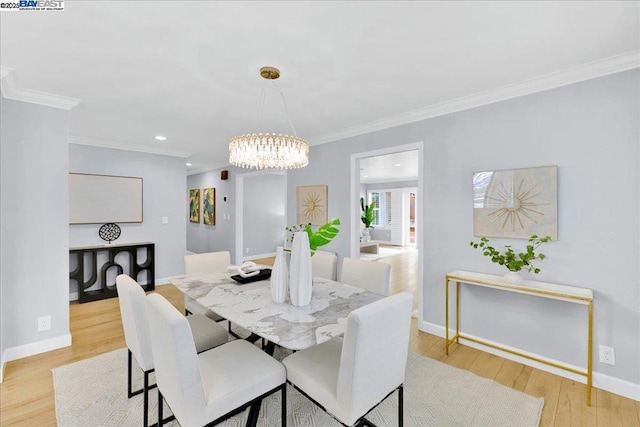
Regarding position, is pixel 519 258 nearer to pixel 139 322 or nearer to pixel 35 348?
pixel 139 322

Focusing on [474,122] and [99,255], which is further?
[99,255]

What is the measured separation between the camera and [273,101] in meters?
2.68

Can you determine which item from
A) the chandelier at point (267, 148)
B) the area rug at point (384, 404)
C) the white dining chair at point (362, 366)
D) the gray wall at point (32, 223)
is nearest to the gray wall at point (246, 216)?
the gray wall at point (32, 223)

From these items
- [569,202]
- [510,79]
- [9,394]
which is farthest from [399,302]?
[9,394]

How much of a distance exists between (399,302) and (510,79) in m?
2.08

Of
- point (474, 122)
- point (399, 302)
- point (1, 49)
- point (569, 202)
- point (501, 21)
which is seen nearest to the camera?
point (399, 302)

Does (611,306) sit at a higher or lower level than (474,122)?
lower

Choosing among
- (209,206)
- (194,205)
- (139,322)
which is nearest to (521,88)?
(139,322)

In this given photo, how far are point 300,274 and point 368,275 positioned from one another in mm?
869

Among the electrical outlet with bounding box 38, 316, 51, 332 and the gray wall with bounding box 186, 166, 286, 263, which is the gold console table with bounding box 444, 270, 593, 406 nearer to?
the electrical outlet with bounding box 38, 316, 51, 332

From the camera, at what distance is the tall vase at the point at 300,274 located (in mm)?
1775

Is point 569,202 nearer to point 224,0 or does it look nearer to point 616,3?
point 616,3

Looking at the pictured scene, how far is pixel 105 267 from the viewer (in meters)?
4.18

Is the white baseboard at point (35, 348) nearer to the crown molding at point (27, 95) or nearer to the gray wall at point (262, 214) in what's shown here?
the crown molding at point (27, 95)
